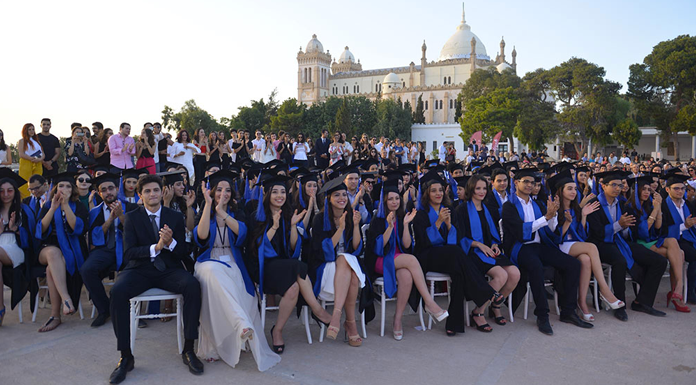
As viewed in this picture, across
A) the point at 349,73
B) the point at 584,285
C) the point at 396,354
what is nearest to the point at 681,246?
the point at 584,285

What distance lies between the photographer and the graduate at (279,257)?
167 inches

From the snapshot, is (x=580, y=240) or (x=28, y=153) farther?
(x=28, y=153)

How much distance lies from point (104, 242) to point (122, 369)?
183cm

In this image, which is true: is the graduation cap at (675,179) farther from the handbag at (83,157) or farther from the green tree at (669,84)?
the green tree at (669,84)

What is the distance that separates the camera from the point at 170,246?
4.16m

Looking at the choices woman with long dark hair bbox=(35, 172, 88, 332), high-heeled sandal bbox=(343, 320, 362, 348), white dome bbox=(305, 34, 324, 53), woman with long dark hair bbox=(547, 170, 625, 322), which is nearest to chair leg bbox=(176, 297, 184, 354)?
woman with long dark hair bbox=(35, 172, 88, 332)

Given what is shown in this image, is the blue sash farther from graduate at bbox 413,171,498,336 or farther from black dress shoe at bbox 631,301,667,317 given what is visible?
graduate at bbox 413,171,498,336

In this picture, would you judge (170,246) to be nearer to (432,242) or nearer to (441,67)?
(432,242)

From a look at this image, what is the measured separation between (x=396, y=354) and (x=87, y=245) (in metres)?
3.50

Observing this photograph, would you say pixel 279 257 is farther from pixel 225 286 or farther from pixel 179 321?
pixel 179 321

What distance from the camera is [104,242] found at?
5.01 metres

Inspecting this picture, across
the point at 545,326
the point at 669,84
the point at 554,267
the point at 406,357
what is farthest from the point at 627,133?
the point at 406,357

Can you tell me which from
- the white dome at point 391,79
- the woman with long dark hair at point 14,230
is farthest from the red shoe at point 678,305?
the white dome at point 391,79

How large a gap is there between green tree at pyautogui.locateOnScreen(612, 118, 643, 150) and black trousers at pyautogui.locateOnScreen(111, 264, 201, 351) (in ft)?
128
